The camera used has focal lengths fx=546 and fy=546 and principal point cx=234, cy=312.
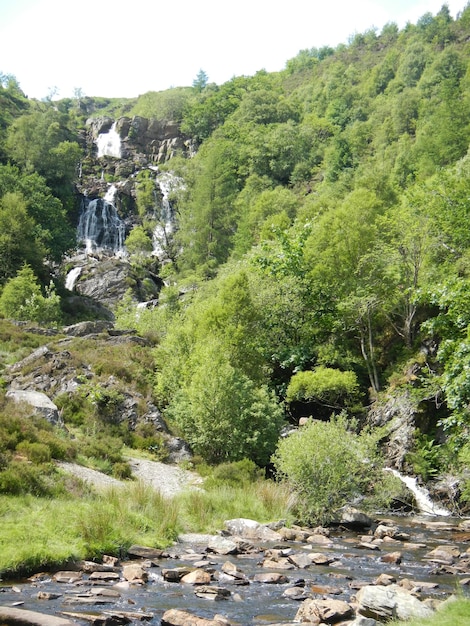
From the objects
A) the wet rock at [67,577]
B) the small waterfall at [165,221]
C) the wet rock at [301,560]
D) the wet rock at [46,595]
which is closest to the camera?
the wet rock at [46,595]

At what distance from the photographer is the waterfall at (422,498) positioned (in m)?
24.2

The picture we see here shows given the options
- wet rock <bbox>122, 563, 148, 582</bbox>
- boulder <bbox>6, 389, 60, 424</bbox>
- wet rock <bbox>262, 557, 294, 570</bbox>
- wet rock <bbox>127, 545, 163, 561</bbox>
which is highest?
boulder <bbox>6, 389, 60, 424</bbox>

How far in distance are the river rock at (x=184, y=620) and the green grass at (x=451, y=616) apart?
9.15 feet

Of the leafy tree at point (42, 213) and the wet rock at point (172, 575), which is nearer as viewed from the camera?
the wet rock at point (172, 575)

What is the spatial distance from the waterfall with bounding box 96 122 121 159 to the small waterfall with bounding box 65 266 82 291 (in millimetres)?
47724

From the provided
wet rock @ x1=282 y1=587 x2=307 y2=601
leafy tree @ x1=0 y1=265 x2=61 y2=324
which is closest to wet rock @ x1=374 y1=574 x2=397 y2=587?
wet rock @ x1=282 y1=587 x2=307 y2=601

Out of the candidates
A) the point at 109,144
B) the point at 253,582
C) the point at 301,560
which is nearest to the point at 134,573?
the point at 253,582

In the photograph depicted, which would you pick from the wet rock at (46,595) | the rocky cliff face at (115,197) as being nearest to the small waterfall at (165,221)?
the rocky cliff face at (115,197)

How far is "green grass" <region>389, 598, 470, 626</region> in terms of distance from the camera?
7247mm

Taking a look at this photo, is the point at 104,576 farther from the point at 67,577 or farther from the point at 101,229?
the point at 101,229

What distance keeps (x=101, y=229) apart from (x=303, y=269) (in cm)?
4742

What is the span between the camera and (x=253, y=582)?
467 inches

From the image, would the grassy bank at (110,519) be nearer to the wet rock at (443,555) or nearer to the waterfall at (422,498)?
the wet rock at (443,555)

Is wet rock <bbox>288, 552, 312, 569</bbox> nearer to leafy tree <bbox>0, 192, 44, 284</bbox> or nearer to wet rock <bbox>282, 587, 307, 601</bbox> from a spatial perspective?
wet rock <bbox>282, 587, 307, 601</bbox>
